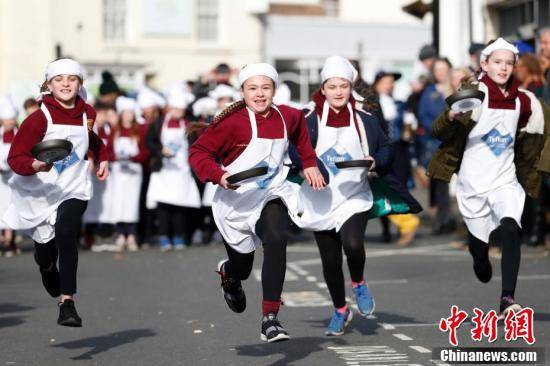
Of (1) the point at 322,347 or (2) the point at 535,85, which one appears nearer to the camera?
(1) the point at 322,347

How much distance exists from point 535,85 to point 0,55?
34.8m

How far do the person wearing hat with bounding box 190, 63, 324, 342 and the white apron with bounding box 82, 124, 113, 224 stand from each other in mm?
10339

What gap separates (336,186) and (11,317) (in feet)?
10.7

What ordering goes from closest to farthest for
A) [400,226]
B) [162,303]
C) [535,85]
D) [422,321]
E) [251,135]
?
[251,135] → [422,321] → [162,303] → [535,85] → [400,226]

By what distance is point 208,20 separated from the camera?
5322 cm

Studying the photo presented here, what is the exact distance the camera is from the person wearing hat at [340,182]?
10.8 m

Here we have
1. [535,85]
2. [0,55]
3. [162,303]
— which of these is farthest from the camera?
[0,55]

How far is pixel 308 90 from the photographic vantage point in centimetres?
5656

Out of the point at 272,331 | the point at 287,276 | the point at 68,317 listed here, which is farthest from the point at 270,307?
the point at 287,276

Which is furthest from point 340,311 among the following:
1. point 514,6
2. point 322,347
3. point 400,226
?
point 514,6

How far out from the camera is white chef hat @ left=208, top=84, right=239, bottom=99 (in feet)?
66.9

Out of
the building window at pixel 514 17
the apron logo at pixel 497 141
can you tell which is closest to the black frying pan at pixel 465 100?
the apron logo at pixel 497 141

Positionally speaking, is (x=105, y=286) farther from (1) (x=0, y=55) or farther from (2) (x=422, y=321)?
(1) (x=0, y=55)

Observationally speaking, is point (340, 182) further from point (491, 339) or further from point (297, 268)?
point (297, 268)
